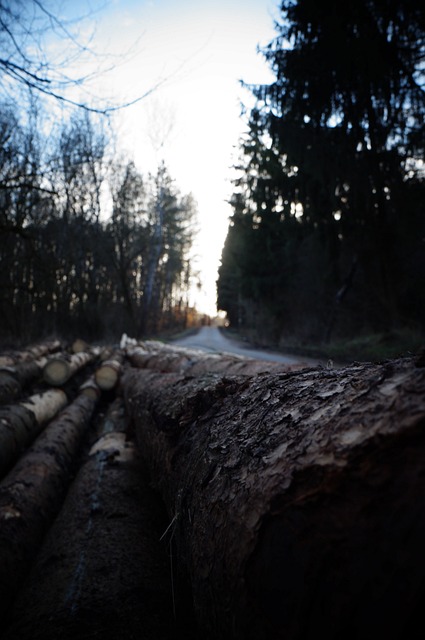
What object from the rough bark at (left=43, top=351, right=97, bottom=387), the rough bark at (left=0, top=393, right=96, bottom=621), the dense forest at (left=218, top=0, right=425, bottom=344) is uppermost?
the dense forest at (left=218, top=0, right=425, bottom=344)

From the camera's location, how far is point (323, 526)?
2.31 ft

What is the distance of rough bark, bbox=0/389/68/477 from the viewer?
2822 millimetres

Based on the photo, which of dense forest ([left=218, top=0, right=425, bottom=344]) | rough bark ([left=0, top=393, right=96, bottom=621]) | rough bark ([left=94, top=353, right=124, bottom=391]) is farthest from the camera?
dense forest ([left=218, top=0, right=425, bottom=344])

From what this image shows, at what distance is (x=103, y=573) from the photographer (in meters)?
1.53

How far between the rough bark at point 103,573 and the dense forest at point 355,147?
6.42 m

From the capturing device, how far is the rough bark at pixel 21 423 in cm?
282

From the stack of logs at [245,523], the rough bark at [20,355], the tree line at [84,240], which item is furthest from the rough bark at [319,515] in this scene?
the tree line at [84,240]

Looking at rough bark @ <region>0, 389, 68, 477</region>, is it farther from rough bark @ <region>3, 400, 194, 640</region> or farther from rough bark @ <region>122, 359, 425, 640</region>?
rough bark @ <region>122, 359, 425, 640</region>

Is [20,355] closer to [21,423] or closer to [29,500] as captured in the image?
[21,423]

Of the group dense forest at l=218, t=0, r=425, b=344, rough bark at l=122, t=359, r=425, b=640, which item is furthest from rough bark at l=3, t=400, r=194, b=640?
dense forest at l=218, t=0, r=425, b=344

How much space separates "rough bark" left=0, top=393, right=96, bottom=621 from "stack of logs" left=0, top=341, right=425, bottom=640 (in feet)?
0.04

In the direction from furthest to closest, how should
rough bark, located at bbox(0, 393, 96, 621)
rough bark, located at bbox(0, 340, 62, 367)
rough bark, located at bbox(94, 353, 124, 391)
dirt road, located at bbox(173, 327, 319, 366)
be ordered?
dirt road, located at bbox(173, 327, 319, 366)
rough bark, located at bbox(94, 353, 124, 391)
rough bark, located at bbox(0, 340, 62, 367)
rough bark, located at bbox(0, 393, 96, 621)

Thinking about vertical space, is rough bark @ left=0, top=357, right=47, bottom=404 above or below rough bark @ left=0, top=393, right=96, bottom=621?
above

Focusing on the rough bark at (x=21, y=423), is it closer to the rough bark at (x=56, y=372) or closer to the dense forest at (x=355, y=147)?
the rough bark at (x=56, y=372)
